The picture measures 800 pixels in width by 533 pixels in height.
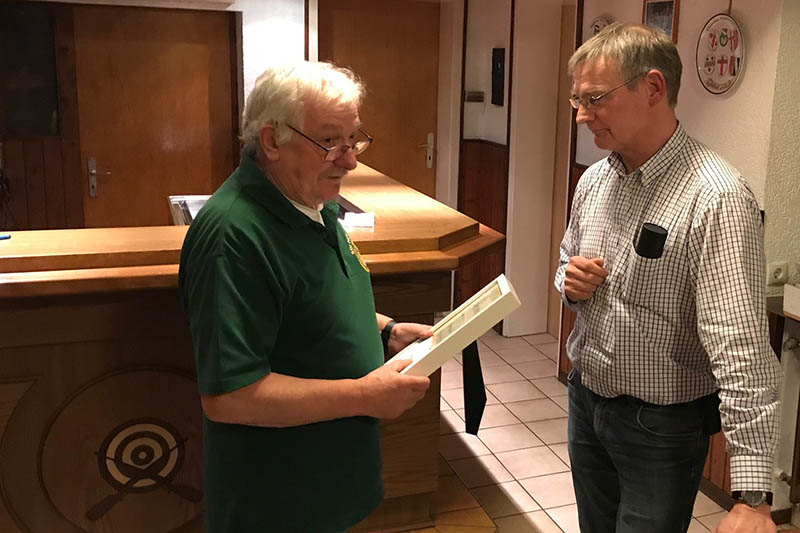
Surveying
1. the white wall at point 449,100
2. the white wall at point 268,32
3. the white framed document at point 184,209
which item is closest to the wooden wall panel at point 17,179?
the white framed document at point 184,209

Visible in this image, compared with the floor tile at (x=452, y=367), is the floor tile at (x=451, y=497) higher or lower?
higher

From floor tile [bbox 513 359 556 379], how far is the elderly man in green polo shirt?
2.94 metres

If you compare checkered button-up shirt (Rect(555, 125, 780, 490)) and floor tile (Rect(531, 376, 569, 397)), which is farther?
floor tile (Rect(531, 376, 569, 397))

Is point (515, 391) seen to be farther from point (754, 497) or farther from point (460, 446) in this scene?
point (754, 497)

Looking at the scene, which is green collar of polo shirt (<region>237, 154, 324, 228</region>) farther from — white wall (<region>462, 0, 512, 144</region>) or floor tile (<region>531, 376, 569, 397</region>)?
white wall (<region>462, 0, 512, 144</region>)

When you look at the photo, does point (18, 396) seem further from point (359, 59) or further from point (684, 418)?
point (359, 59)

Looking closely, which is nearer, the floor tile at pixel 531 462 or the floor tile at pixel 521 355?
the floor tile at pixel 531 462

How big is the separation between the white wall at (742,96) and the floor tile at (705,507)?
1.15 m

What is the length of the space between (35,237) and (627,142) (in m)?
1.53

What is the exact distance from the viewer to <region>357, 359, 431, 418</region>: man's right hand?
4.93 ft

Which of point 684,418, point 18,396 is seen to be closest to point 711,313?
point 684,418

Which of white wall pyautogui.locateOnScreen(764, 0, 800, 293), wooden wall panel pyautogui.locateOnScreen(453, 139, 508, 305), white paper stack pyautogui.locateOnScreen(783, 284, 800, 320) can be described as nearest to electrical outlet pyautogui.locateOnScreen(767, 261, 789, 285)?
white wall pyautogui.locateOnScreen(764, 0, 800, 293)

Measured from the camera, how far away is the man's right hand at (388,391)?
150cm

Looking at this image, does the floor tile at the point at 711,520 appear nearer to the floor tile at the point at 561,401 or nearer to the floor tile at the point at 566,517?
the floor tile at the point at 566,517
